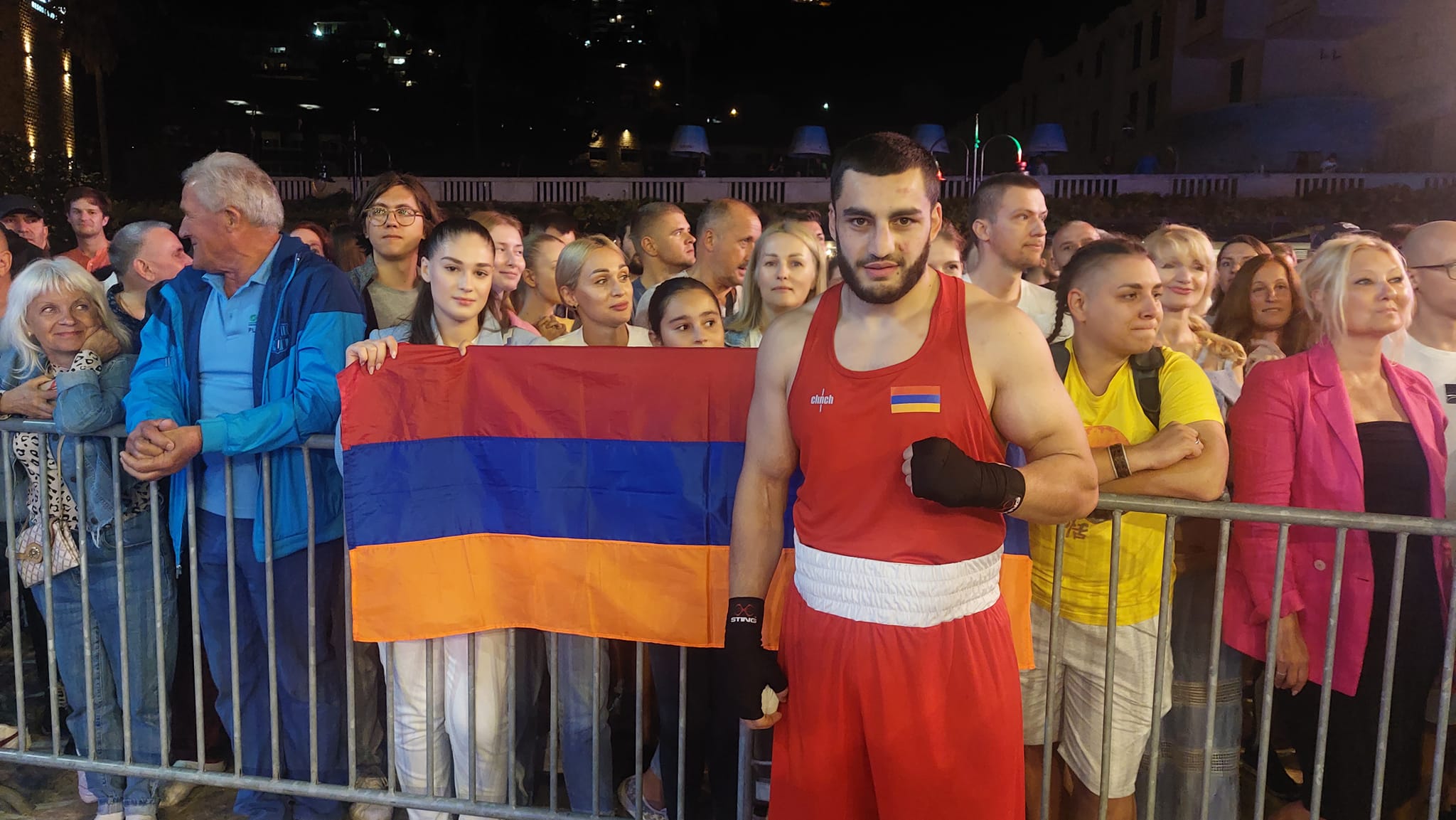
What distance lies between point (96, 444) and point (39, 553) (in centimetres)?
56

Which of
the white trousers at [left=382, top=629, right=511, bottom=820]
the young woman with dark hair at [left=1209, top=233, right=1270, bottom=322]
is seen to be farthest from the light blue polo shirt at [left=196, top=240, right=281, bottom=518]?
the young woman with dark hair at [left=1209, top=233, right=1270, bottom=322]

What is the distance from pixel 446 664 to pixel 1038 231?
10.3 feet

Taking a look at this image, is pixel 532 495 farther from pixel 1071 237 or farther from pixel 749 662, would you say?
pixel 1071 237

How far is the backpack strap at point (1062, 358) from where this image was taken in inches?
125

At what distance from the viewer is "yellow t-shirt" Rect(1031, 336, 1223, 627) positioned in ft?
9.98

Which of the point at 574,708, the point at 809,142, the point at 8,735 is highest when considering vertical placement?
the point at 809,142

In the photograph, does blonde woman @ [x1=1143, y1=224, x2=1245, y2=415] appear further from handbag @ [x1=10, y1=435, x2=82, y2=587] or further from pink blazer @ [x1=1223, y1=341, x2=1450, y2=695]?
handbag @ [x1=10, y1=435, x2=82, y2=587]

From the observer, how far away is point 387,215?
15.1ft

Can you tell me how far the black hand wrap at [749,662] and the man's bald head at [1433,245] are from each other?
306cm

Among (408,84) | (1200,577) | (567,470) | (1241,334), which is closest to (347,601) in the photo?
(567,470)

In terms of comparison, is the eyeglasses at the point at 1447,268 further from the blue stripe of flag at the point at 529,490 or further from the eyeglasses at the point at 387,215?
the eyeglasses at the point at 387,215

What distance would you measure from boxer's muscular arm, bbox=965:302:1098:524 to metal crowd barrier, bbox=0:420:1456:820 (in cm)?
59

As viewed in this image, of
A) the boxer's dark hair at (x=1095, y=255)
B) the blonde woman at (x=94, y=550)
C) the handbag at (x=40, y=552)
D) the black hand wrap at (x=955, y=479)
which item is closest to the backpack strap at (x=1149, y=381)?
the boxer's dark hair at (x=1095, y=255)

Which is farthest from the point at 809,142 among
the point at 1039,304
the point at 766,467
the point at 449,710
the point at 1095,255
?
the point at 766,467
